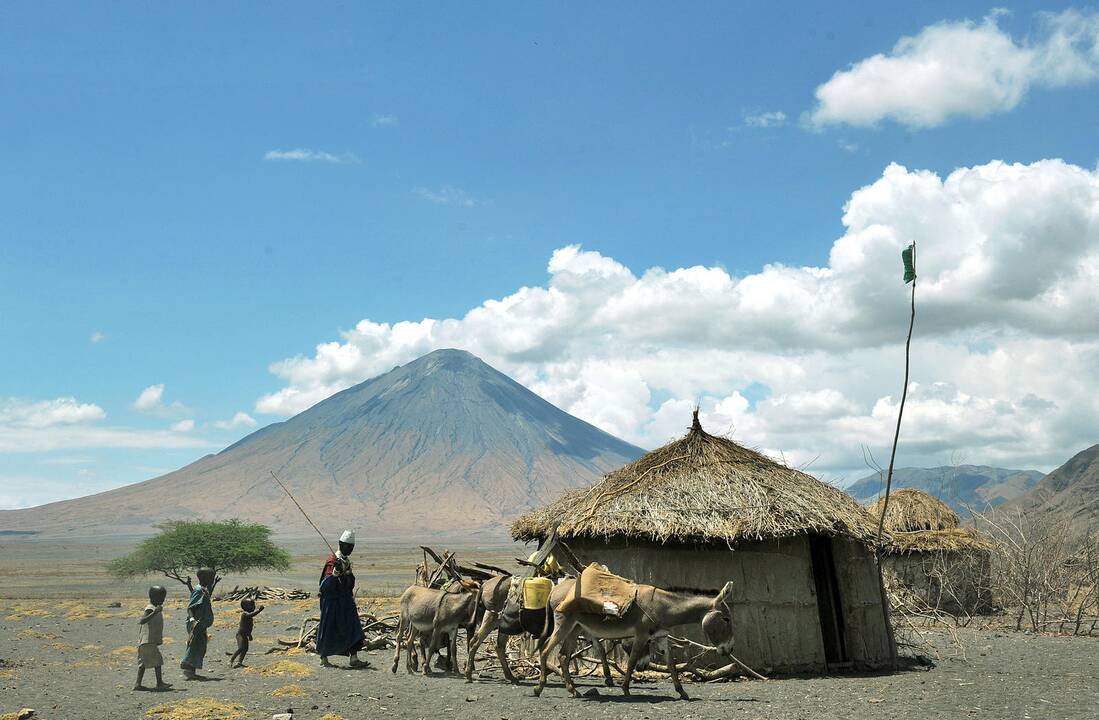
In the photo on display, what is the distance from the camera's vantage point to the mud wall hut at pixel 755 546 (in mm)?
13695

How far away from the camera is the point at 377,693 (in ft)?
40.0

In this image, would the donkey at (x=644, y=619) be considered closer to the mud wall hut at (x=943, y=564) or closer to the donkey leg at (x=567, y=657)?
the donkey leg at (x=567, y=657)

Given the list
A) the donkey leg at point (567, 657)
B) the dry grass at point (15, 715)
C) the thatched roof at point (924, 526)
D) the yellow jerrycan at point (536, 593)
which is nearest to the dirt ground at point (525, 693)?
the donkey leg at point (567, 657)

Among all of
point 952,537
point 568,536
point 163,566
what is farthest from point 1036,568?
point 163,566

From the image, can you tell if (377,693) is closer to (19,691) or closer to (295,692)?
(295,692)

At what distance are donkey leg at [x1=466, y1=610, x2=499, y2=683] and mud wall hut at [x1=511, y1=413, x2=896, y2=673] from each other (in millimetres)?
1926

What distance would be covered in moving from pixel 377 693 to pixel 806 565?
6.76 meters

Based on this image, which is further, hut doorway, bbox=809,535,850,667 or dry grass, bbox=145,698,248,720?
hut doorway, bbox=809,535,850,667

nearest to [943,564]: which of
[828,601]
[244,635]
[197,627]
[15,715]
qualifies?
[828,601]

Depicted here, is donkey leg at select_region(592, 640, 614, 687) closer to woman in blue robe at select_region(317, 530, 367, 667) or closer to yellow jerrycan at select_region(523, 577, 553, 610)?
yellow jerrycan at select_region(523, 577, 553, 610)

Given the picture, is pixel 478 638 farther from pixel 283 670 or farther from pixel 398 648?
pixel 283 670

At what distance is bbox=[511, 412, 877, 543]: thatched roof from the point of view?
44.4 feet

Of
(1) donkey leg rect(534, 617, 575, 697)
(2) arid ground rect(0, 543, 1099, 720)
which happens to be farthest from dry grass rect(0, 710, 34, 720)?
(1) donkey leg rect(534, 617, 575, 697)

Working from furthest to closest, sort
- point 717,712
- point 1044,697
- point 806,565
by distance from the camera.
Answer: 1. point 806,565
2. point 1044,697
3. point 717,712
